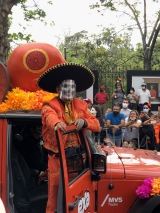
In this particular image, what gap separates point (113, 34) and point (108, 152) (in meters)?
22.8

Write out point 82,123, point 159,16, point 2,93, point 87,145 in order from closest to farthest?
point 82,123 → point 87,145 → point 2,93 → point 159,16

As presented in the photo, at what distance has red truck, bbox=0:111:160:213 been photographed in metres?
3.49

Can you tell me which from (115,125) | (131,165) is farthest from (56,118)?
(115,125)

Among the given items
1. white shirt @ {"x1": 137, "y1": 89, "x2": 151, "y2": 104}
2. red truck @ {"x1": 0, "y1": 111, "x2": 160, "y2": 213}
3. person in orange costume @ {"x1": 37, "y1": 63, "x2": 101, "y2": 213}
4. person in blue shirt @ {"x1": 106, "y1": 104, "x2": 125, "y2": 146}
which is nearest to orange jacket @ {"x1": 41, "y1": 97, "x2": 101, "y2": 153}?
person in orange costume @ {"x1": 37, "y1": 63, "x2": 101, "y2": 213}

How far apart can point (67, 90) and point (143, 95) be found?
1152 centimetres

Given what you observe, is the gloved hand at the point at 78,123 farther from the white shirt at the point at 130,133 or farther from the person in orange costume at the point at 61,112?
the white shirt at the point at 130,133

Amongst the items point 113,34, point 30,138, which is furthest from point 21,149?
point 113,34

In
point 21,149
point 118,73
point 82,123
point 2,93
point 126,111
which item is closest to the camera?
point 82,123

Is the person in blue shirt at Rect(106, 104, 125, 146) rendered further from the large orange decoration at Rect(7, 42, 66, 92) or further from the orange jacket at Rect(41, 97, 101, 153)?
the orange jacket at Rect(41, 97, 101, 153)

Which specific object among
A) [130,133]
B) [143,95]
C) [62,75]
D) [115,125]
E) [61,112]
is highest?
[62,75]

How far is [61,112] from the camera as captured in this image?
376 cm

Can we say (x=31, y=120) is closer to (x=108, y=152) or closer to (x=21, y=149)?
(x=21, y=149)

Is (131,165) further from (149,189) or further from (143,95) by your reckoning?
(143,95)

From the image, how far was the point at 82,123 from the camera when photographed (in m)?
3.60
